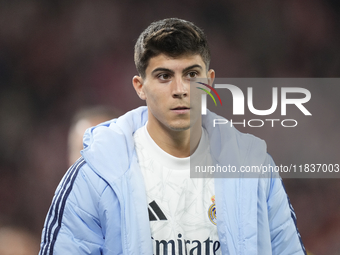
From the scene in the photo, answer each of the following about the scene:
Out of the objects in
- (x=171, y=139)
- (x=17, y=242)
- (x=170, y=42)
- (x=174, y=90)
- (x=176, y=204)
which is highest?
(x=170, y=42)

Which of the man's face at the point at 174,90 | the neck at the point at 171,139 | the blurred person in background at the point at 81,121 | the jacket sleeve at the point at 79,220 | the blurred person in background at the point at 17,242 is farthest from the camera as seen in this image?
the blurred person in background at the point at 81,121

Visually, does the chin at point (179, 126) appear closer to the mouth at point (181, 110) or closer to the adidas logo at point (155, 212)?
the mouth at point (181, 110)

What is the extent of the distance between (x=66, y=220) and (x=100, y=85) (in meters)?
1.63

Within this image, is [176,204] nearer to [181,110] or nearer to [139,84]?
[181,110]

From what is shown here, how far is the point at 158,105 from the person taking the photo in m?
1.37

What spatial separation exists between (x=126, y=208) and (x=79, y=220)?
0.59 ft

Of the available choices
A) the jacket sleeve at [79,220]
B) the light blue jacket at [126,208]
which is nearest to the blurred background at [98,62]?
the light blue jacket at [126,208]

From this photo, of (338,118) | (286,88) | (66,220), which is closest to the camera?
(66,220)

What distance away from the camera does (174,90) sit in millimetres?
1328

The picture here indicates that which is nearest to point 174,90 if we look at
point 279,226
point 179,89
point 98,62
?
point 179,89

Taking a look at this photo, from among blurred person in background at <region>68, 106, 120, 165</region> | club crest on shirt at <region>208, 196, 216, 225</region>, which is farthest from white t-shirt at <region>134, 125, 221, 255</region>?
blurred person in background at <region>68, 106, 120, 165</region>

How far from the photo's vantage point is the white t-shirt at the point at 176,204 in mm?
1297

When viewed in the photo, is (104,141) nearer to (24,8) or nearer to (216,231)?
(216,231)

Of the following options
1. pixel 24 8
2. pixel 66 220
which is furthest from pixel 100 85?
pixel 66 220
